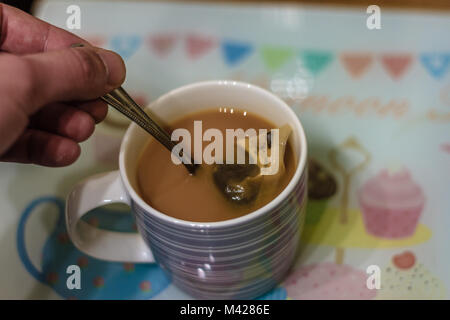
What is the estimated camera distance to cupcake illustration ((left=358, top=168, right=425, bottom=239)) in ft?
2.07

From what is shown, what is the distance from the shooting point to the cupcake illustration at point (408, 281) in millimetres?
578

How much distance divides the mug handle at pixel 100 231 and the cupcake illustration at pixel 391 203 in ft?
0.92

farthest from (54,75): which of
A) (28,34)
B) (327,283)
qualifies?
(327,283)

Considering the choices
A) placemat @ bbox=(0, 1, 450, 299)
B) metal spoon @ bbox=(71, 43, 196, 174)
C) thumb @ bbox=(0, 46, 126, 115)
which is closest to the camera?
thumb @ bbox=(0, 46, 126, 115)

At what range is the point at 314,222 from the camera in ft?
2.12

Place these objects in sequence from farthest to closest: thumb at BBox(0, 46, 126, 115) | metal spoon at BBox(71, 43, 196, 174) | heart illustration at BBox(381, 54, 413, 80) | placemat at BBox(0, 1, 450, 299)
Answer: heart illustration at BBox(381, 54, 413, 80) < placemat at BBox(0, 1, 450, 299) < metal spoon at BBox(71, 43, 196, 174) < thumb at BBox(0, 46, 126, 115)

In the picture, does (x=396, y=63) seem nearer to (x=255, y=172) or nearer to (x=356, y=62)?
(x=356, y=62)

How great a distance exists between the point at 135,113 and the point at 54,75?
0.34 ft

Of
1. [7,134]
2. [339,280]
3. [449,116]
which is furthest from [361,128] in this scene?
[7,134]

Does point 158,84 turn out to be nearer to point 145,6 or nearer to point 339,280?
point 145,6

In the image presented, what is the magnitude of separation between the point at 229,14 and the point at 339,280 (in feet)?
1.49

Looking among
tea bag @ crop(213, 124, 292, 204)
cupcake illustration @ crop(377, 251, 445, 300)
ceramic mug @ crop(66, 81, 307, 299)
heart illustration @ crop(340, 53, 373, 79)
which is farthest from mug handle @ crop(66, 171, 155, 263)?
heart illustration @ crop(340, 53, 373, 79)

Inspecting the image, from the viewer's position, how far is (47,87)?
426 mm

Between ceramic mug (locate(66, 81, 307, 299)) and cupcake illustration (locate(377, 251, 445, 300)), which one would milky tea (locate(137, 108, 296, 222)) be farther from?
cupcake illustration (locate(377, 251, 445, 300))
